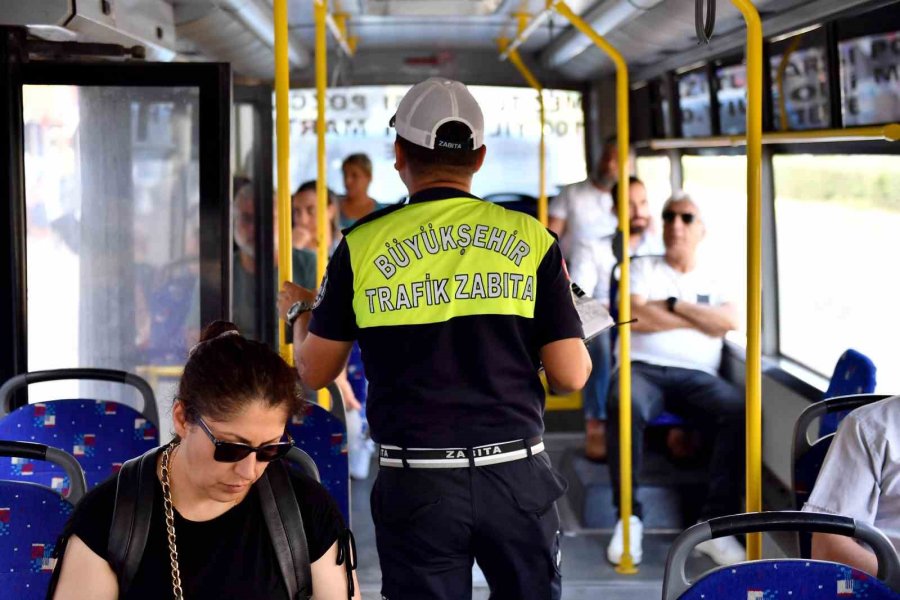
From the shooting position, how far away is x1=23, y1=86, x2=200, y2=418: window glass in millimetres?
4465

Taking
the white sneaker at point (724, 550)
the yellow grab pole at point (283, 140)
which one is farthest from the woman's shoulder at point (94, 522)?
the white sneaker at point (724, 550)

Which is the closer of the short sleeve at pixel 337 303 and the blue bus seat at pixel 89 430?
the short sleeve at pixel 337 303

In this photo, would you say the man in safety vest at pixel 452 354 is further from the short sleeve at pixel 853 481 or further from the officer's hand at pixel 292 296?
the short sleeve at pixel 853 481

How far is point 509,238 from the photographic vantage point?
2672 millimetres

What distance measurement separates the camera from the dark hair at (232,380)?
1972 millimetres

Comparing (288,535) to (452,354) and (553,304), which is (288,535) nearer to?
(452,354)

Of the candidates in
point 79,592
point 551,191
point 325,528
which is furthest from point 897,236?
point 551,191

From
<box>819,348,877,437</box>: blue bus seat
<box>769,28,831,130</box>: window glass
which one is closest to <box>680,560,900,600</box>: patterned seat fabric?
<box>819,348,877,437</box>: blue bus seat

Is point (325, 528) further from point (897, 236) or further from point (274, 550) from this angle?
point (897, 236)

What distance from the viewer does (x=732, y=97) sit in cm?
704

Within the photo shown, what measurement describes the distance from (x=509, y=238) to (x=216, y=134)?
70.5 inches

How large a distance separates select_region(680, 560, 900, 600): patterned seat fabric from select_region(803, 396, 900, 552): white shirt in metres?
0.63

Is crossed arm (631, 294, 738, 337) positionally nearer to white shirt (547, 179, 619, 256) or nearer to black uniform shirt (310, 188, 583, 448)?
white shirt (547, 179, 619, 256)

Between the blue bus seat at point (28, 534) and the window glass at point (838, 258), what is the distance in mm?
3295
